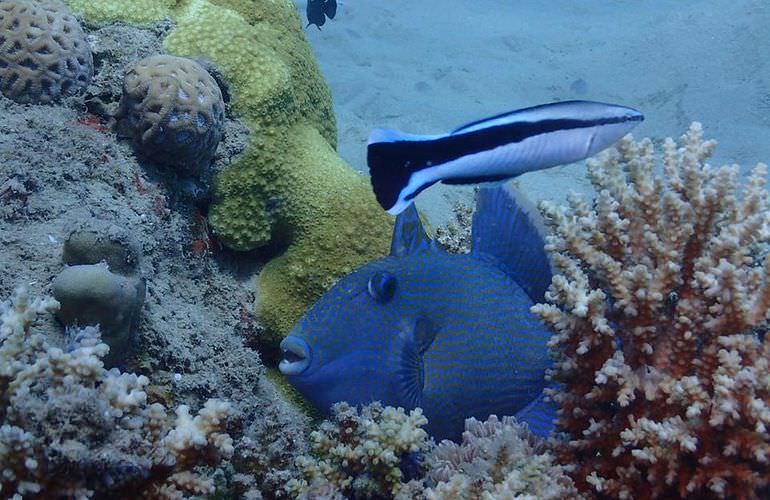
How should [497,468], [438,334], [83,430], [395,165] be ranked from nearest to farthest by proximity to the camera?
[395,165]
[83,430]
[497,468]
[438,334]

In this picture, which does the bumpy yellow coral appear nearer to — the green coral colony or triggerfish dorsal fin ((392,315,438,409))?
the green coral colony

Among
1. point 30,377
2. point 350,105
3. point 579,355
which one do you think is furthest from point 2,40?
point 350,105

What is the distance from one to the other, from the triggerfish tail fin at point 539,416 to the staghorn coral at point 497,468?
0.12 meters

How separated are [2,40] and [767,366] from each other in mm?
3737

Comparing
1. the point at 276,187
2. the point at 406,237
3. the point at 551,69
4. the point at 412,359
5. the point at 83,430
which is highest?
the point at 551,69

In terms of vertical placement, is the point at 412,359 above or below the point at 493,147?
below

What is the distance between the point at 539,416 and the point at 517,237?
0.83 meters

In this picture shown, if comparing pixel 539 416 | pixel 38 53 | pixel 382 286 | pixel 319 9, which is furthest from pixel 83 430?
pixel 319 9

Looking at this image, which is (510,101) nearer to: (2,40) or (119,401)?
(2,40)

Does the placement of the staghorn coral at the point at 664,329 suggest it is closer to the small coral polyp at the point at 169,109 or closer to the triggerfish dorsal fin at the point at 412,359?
the triggerfish dorsal fin at the point at 412,359

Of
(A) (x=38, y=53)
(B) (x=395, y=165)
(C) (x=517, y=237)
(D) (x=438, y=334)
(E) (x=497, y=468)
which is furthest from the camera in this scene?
(A) (x=38, y=53)

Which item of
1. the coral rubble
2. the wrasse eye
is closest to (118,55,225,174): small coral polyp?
the wrasse eye

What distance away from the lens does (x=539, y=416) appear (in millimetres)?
2574

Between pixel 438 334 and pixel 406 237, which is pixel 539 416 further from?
pixel 406 237
